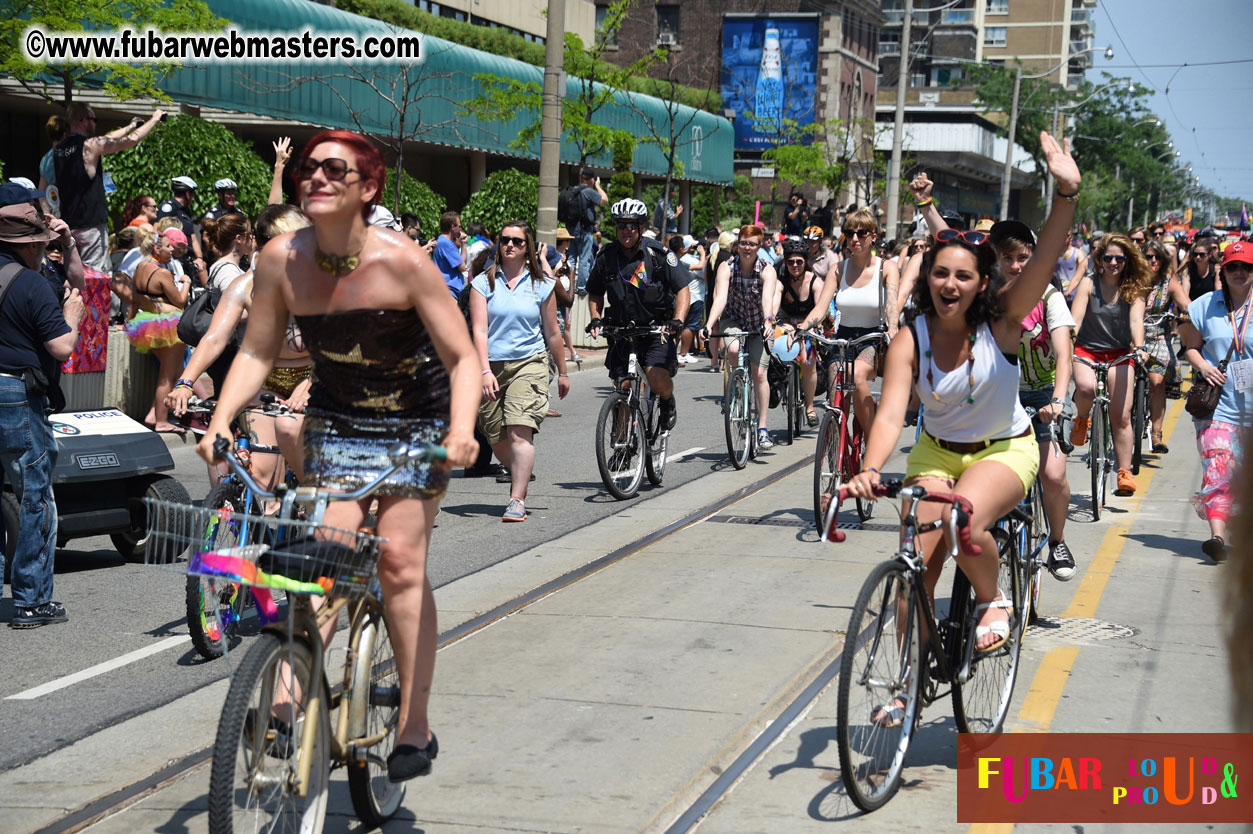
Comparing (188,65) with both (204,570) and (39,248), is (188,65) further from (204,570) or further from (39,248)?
(204,570)

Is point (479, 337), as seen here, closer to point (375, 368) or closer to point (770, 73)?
point (375, 368)

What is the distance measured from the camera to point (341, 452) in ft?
13.0

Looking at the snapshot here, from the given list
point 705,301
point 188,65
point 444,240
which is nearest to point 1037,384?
point 444,240

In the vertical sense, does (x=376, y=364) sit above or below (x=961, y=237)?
below

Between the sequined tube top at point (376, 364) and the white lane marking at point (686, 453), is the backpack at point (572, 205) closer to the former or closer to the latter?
the white lane marking at point (686, 453)

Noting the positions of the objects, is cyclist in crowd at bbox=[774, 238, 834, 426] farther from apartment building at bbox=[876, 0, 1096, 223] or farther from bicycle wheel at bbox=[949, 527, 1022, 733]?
apartment building at bbox=[876, 0, 1096, 223]

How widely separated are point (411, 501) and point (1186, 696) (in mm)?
3382

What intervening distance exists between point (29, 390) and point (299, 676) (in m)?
3.43

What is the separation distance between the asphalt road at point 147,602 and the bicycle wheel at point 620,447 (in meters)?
0.16

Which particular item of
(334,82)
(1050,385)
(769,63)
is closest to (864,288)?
(1050,385)

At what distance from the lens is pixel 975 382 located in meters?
4.71

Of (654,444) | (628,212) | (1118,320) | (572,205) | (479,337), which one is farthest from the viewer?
(572,205)

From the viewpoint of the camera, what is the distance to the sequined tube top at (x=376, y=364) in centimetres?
394

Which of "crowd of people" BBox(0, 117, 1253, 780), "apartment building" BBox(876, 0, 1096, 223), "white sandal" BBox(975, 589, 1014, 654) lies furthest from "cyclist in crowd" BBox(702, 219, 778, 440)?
"apartment building" BBox(876, 0, 1096, 223)
